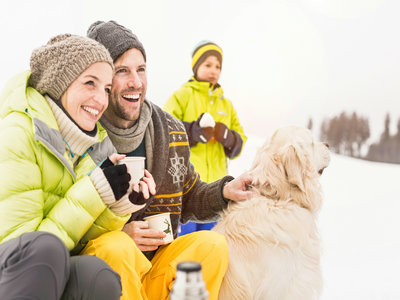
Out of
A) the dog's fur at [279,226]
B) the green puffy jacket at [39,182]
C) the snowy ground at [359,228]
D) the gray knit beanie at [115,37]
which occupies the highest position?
the gray knit beanie at [115,37]

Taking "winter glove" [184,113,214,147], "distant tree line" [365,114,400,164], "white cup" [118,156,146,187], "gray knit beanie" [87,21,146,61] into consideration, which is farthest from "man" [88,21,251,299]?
"distant tree line" [365,114,400,164]

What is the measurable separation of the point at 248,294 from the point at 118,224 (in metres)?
0.63

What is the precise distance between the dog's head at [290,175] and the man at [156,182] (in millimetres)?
85

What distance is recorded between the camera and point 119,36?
5.40 ft

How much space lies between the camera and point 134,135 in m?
1.63

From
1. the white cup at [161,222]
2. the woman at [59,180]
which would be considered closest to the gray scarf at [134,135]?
the woman at [59,180]

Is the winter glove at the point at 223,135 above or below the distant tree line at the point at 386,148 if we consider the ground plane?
above

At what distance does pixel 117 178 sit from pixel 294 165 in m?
0.93

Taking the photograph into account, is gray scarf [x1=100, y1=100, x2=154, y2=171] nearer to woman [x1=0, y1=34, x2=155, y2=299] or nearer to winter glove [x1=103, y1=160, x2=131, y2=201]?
woman [x1=0, y1=34, x2=155, y2=299]

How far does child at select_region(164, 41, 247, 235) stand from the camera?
9.18ft

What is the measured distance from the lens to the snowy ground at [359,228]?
302 cm

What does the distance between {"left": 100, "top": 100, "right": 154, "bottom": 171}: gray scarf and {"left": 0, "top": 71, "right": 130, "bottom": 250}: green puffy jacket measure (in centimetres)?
32

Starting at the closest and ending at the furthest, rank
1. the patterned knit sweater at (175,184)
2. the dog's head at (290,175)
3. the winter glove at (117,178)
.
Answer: the winter glove at (117,178) → the patterned knit sweater at (175,184) → the dog's head at (290,175)

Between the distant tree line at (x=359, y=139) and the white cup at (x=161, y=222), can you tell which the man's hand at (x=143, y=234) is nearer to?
the white cup at (x=161, y=222)
